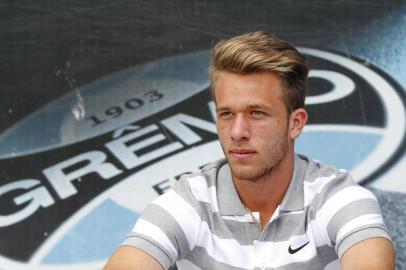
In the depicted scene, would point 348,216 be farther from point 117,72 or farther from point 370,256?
point 117,72

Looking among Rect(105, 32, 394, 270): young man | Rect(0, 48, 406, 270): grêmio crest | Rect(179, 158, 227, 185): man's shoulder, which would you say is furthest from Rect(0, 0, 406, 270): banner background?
Rect(105, 32, 394, 270): young man

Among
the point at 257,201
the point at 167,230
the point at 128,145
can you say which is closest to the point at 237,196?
the point at 257,201

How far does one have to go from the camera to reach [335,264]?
153 centimetres

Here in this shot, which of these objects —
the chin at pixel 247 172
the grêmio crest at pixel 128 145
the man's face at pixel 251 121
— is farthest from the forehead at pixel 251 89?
the grêmio crest at pixel 128 145

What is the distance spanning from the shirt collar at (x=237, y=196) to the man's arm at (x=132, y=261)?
0.62 feet

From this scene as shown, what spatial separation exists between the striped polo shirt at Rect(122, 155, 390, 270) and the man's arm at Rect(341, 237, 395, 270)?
5cm

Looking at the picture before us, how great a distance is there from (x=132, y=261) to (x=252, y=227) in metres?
0.26

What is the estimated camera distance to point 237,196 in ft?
5.25

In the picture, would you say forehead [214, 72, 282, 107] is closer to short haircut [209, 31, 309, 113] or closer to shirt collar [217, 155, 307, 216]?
short haircut [209, 31, 309, 113]

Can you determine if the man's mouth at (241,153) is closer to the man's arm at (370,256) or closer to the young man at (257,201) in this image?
the young man at (257,201)

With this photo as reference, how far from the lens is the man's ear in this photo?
1.58m

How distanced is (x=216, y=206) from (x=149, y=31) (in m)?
1.20

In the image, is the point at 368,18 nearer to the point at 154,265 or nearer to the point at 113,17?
the point at 113,17

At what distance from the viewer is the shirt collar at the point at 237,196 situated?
1.56 m
